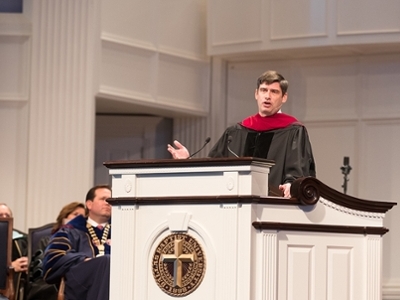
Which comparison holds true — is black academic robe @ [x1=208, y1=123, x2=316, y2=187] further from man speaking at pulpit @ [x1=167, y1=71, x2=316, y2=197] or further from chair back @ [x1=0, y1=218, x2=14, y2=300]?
chair back @ [x1=0, y1=218, x2=14, y2=300]

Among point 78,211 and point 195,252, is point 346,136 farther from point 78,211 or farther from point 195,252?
point 195,252

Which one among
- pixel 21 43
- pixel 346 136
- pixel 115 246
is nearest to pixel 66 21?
pixel 21 43

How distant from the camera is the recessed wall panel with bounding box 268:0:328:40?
10.1 meters

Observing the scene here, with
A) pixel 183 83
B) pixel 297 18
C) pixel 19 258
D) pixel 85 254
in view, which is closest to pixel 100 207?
pixel 85 254

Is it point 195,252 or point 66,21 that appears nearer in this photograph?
point 195,252

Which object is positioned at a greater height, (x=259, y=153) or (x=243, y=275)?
(x=259, y=153)

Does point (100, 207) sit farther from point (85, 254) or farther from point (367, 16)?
point (367, 16)

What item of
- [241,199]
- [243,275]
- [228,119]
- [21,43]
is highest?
[21,43]

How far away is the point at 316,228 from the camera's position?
424 cm

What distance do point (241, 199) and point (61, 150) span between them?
18.8ft

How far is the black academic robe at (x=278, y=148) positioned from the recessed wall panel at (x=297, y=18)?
15.8 feet

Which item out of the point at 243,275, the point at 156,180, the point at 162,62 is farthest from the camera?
the point at 162,62

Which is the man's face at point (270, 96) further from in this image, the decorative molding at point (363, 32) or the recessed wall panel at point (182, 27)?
the recessed wall panel at point (182, 27)

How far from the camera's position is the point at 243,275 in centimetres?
400
